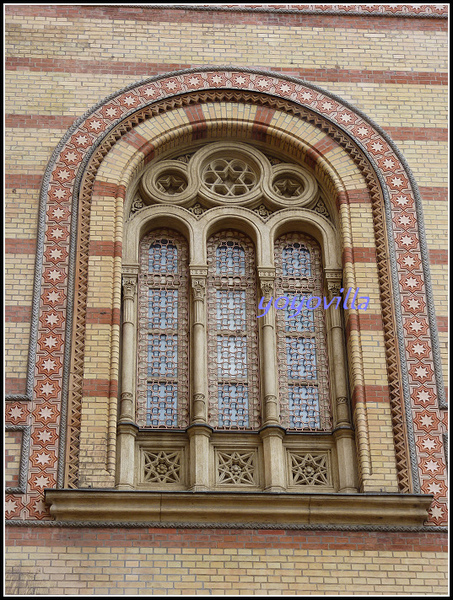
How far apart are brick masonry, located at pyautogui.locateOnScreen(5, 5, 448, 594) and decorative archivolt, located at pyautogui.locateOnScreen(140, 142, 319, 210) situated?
14.1 inches

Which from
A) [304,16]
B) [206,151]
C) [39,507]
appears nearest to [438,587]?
[39,507]

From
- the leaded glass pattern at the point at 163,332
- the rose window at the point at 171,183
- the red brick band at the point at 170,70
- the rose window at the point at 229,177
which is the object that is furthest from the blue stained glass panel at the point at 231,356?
the red brick band at the point at 170,70

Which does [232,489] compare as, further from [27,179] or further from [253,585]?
[27,179]

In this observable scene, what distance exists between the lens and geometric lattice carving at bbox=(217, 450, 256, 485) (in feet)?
34.5

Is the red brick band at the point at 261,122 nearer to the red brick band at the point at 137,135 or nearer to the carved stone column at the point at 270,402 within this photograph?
the red brick band at the point at 137,135

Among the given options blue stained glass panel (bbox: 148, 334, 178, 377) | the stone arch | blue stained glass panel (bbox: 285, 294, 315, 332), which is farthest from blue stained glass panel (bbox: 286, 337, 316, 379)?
blue stained glass panel (bbox: 148, 334, 178, 377)

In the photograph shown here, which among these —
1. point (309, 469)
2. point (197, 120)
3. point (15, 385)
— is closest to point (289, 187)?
point (197, 120)

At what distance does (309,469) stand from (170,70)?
471cm

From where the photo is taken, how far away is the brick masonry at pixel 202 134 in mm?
9734

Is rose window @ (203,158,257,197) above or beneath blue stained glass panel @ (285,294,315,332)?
above

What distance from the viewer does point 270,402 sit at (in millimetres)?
10766

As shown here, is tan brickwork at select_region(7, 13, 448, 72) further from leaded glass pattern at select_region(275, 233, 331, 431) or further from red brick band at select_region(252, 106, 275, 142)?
leaded glass pattern at select_region(275, 233, 331, 431)

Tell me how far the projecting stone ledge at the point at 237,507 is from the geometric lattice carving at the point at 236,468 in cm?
60

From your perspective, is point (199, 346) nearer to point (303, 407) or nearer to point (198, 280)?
point (198, 280)
